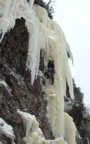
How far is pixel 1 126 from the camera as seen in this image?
325 inches

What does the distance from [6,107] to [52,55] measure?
9.79ft

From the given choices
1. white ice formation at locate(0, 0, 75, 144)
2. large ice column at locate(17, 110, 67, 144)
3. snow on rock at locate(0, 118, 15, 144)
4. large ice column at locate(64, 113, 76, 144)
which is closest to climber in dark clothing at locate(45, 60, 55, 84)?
white ice formation at locate(0, 0, 75, 144)

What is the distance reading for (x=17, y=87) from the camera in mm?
9695

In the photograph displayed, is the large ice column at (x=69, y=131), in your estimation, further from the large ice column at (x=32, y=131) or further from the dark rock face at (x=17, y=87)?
the large ice column at (x=32, y=131)

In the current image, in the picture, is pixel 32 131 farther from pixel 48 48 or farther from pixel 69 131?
pixel 48 48

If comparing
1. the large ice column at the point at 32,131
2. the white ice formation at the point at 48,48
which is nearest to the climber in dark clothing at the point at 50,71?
the white ice formation at the point at 48,48

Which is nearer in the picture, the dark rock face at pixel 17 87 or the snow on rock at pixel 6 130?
the snow on rock at pixel 6 130

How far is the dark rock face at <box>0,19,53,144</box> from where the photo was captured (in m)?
8.90

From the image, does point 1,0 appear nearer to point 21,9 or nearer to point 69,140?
point 21,9

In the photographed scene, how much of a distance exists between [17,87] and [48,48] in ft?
6.46

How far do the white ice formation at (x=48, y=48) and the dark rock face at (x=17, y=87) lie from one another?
0.19 meters

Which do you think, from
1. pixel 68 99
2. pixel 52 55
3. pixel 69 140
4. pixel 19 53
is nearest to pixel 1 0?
pixel 19 53

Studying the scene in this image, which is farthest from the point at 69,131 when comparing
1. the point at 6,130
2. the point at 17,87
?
the point at 6,130

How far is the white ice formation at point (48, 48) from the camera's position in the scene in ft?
32.9
